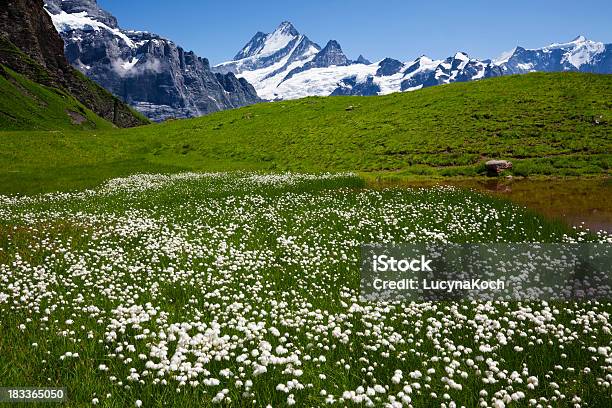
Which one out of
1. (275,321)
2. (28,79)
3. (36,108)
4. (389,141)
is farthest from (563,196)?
(28,79)

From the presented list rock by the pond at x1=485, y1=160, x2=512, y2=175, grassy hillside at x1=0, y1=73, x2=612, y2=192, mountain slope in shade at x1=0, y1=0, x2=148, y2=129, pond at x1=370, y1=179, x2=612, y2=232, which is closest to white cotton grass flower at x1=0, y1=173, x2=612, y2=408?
pond at x1=370, y1=179, x2=612, y2=232

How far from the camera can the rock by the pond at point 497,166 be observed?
131 feet

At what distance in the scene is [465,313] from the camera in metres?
9.58

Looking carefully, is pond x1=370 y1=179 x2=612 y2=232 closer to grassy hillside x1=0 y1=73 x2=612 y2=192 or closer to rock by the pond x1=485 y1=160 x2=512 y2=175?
rock by the pond x1=485 y1=160 x2=512 y2=175

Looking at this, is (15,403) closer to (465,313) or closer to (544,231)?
(465,313)

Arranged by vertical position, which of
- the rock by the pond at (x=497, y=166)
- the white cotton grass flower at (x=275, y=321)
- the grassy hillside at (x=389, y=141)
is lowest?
the white cotton grass flower at (x=275, y=321)

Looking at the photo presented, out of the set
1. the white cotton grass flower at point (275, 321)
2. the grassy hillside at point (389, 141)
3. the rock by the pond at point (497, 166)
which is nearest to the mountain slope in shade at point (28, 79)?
the grassy hillside at point (389, 141)

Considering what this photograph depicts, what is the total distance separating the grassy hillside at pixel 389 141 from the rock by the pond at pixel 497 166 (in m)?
0.88

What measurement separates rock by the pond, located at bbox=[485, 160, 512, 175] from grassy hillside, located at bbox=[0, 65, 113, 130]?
121m

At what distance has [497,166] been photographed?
131 feet

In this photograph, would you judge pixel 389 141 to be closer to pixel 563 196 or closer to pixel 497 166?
pixel 497 166

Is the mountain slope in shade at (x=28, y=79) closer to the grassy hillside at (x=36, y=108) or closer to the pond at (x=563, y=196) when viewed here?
the grassy hillside at (x=36, y=108)

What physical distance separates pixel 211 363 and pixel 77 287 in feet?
19.8

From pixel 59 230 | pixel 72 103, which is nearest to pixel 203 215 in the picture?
pixel 59 230
